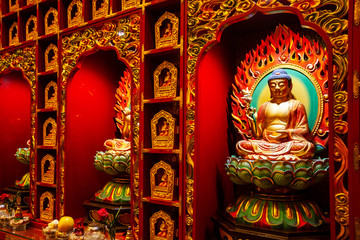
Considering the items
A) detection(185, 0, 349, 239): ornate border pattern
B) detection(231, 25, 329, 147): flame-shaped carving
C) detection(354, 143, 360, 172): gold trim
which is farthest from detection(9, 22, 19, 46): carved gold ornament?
detection(354, 143, 360, 172): gold trim

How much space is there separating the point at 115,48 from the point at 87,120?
0.84 meters

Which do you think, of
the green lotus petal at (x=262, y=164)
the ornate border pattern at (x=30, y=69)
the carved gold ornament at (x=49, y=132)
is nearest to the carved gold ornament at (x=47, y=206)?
the ornate border pattern at (x=30, y=69)

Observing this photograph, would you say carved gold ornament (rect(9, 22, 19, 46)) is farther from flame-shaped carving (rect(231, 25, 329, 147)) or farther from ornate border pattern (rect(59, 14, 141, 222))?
flame-shaped carving (rect(231, 25, 329, 147))

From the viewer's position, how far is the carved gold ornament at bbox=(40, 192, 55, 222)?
3100 mm

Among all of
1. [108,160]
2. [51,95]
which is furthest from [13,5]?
[108,160]

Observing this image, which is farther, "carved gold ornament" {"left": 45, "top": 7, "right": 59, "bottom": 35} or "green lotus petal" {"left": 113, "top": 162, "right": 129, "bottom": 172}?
"carved gold ornament" {"left": 45, "top": 7, "right": 59, "bottom": 35}

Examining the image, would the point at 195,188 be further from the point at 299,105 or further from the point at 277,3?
the point at 277,3

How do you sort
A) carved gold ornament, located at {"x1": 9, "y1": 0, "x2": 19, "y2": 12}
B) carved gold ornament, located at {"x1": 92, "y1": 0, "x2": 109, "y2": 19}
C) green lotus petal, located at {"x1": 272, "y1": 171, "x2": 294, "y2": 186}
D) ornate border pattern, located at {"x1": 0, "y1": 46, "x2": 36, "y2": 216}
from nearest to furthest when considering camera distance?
green lotus petal, located at {"x1": 272, "y1": 171, "x2": 294, "y2": 186} < carved gold ornament, located at {"x1": 92, "y1": 0, "x2": 109, "y2": 19} < ornate border pattern, located at {"x1": 0, "y1": 46, "x2": 36, "y2": 216} < carved gold ornament, located at {"x1": 9, "y1": 0, "x2": 19, "y2": 12}

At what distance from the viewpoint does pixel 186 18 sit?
2326 millimetres

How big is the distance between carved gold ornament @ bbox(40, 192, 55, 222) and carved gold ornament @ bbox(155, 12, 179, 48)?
1611mm

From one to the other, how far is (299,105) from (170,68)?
858mm

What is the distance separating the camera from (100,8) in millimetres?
2898

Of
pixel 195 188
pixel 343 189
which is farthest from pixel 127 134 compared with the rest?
pixel 343 189

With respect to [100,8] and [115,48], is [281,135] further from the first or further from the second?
[100,8]
